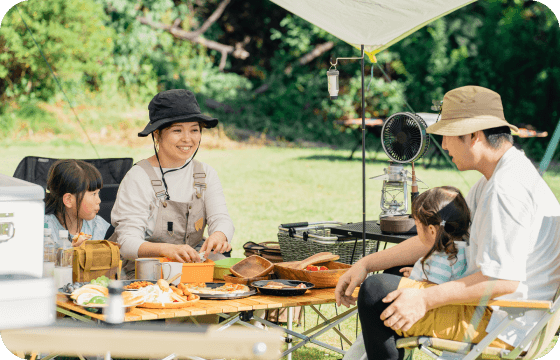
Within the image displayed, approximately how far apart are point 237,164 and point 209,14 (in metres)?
6.12

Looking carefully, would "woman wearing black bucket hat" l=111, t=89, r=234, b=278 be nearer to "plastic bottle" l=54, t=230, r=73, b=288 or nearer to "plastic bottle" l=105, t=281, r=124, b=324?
"plastic bottle" l=54, t=230, r=73, b=288

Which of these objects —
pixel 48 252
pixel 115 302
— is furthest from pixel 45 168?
pixel 115 302

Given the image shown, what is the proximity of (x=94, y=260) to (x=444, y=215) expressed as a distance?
1.27 meters

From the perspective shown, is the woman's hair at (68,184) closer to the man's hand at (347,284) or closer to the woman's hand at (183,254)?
the woman's hand at (183,254)

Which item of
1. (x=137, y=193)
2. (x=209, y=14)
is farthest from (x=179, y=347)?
(x=209, y=14)

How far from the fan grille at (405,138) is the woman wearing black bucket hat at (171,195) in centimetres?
92

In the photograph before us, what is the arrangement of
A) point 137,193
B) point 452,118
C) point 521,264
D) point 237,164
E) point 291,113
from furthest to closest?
point 291,113 → point 237,164 → point 137,193 → point 452,118 → point 521,264

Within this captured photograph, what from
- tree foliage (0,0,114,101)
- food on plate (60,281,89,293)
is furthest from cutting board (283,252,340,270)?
tree foliage (0,0,114,101)

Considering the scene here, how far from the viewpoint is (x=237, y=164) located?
1195cm

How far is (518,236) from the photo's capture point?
1862 mm

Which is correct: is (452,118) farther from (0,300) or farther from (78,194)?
(78,194)

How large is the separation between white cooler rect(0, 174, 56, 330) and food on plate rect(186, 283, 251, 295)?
88cm

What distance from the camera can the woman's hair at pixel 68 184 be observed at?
2.98 meters

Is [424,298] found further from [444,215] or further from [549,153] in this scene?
[549,153]
